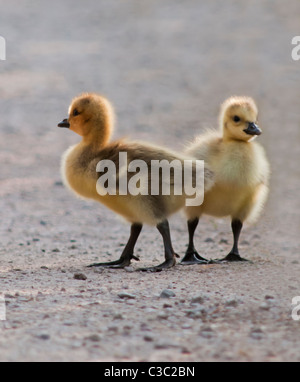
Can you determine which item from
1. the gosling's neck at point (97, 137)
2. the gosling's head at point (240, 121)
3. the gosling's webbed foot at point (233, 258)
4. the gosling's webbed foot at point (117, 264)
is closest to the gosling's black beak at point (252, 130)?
the gosling's head at point (240, 121)

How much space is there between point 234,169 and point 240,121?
13.0 inches

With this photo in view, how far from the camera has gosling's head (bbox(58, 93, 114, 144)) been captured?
4.96 metres

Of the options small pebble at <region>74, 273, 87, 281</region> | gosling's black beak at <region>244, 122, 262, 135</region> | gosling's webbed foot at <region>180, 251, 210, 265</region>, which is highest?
gosling's black beak at <region>244, 122, 262, 135</region>

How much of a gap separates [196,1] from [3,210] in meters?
10.3

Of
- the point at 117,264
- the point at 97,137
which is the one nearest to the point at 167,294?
the point at 117,264

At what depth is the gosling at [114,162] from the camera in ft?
15.5

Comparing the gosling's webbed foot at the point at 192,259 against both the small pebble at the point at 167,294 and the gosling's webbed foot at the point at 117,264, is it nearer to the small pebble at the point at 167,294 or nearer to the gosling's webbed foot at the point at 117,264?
the gosling's webbed foot at the point at 117,264

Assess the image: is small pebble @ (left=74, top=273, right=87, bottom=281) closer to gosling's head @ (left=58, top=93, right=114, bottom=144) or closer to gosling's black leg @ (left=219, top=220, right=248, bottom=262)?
gosling's head @ (left=58, top=93, right=114, bottom=144)

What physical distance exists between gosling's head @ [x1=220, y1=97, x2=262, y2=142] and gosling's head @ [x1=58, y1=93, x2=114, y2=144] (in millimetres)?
770

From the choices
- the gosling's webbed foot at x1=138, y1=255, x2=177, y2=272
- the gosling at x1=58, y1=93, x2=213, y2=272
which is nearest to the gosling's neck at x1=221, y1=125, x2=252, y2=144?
the gosling at x1=58, y1=93, x2=213, y2=272

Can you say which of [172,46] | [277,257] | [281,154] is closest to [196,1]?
[172,46]

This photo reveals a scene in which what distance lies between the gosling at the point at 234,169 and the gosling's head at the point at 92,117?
0.59 meters

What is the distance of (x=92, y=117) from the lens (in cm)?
500

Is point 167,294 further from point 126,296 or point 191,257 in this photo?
point 191,257
